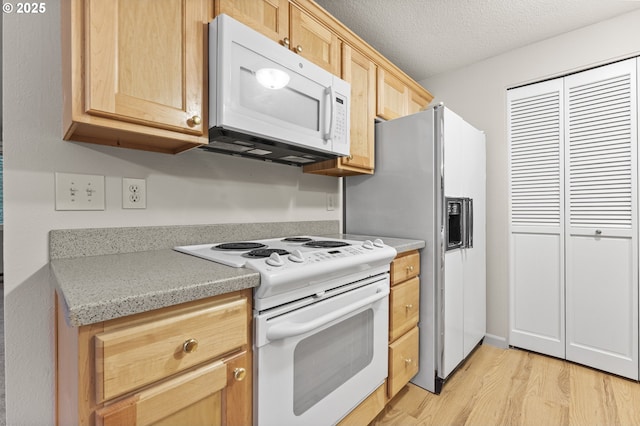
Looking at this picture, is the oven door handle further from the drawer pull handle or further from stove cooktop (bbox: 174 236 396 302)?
the drawer pull handle

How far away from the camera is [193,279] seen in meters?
0.81

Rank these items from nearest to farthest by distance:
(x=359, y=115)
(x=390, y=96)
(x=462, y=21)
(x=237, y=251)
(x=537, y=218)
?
(x=237, y=251), (x=359, y=115), (x=462, y=21), (x=390, y=96), (x=537, y=218)

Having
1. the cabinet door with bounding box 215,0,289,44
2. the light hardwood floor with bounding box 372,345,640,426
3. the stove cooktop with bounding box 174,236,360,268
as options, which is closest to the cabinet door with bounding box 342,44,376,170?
the cabinet door with bounding box 215,0,289,44

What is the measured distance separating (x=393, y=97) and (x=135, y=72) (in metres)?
1.69

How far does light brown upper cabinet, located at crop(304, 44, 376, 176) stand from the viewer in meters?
1.79

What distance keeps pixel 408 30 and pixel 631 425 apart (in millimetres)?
2530

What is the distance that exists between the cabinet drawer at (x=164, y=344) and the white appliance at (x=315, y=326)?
0.10 metres

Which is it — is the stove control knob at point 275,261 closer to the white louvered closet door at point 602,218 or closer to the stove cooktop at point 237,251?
the stove cooktop at point 237,251

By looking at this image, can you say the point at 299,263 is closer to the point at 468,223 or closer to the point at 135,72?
the point at 135,72

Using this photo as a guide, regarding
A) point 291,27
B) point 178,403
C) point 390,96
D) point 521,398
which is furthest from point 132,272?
point 521,398

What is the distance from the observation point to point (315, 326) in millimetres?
1049

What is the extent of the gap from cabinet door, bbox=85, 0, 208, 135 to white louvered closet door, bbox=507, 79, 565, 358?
228 centimetres

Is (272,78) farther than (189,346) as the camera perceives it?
Yes

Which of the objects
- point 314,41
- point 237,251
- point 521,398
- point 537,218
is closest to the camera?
point 237,251
